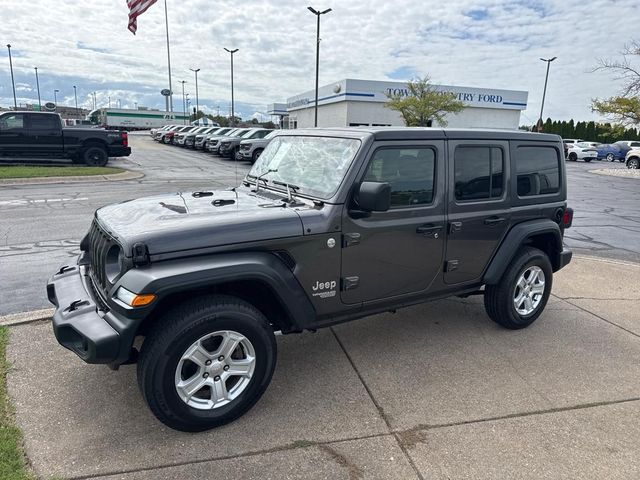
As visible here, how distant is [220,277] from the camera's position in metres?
2.79

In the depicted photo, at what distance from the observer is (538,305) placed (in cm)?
466

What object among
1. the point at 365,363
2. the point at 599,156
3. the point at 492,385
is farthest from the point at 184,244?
the point at 599,156

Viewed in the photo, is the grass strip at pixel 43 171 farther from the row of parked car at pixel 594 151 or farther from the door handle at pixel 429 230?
the row of parked car at pixel 594 151

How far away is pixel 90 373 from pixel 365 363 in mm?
2050

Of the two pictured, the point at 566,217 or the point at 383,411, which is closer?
the point at 383,411

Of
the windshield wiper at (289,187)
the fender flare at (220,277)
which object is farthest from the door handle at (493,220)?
the fender flare at (220,277)

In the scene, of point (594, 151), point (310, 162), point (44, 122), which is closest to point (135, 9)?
point (44, 122)

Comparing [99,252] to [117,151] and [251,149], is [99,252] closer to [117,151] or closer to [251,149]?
[117,151]

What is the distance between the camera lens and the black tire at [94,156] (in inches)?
688

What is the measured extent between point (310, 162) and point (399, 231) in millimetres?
869

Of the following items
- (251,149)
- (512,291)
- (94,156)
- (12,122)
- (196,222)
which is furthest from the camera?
(251,149)

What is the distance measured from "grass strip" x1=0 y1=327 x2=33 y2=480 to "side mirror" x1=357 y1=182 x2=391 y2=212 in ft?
7.86

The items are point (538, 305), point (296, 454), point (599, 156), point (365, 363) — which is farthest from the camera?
point (599, 156)

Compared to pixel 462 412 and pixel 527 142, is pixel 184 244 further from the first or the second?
pixel 527 142
